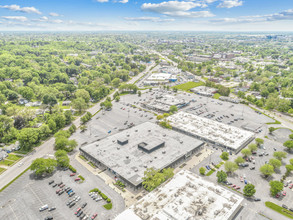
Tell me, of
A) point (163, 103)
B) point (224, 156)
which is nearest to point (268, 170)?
point (224, 156)

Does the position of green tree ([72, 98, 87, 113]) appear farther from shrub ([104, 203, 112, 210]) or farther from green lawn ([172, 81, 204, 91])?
green lawn ([172, 81, 204, 91])

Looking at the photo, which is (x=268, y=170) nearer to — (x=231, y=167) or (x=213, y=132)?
(x=231, y=167)

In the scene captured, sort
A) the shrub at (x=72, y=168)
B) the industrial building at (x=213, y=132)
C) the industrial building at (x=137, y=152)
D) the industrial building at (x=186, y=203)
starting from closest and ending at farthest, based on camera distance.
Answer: the industrial building at (x=186, y=203)
the industrial building at (x=137, y=152)
the shrub at (x=72, y=168)
the industrial building at (x=213, y=132)

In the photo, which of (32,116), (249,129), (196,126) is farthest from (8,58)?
(249,129)

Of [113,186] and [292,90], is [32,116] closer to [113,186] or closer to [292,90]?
[113,186]

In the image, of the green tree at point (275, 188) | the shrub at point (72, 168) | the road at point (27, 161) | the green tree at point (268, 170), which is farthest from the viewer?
the shrub at point (72, 168)

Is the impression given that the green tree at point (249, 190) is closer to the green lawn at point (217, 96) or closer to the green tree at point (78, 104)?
the green tree at point (78, 104)

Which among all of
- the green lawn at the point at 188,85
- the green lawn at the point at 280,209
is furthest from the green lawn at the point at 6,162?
the green lawn at the point at 188,85
